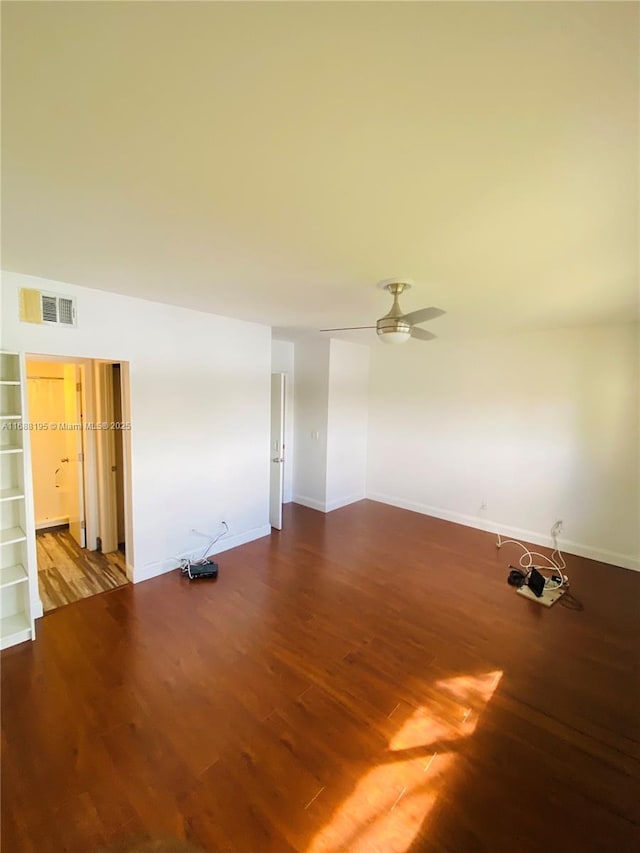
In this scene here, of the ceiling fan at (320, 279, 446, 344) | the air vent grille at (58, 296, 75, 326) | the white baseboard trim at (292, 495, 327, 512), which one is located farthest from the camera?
the white baseboard trim at (292, 495, 327, 512)

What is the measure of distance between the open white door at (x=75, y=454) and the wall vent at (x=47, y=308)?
4.11ft

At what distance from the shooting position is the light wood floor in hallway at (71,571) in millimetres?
3225

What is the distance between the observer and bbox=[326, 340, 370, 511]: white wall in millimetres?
5492

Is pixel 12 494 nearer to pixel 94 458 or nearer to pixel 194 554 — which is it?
pixel 94 458

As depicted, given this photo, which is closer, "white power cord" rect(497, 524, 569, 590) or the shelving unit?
the shelving unit

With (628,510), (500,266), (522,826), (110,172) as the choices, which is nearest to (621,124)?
(500,266)

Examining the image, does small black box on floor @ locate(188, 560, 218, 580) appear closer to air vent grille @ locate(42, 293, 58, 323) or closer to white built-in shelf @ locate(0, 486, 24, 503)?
white built-in shelf @ locate(0, 486, 24, 503)

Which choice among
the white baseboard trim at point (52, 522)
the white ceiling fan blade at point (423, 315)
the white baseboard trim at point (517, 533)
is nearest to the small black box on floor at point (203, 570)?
the white baseboard trim at point (52, 522)

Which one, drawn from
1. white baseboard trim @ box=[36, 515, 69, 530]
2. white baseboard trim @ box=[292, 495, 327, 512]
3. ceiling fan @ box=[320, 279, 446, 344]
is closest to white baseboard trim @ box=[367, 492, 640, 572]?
white baseboard trim @ box=[292, 495, 327, 512]

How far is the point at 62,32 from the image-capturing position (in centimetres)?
82

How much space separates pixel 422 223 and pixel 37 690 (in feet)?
Answer: 11.3

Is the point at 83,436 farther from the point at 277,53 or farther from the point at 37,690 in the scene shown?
the point at 277,53

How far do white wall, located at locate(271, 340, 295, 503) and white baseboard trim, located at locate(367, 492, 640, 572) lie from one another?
149 centimetres

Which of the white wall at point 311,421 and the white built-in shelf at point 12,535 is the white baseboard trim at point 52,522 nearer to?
the white built-in shelf at point 12,535
